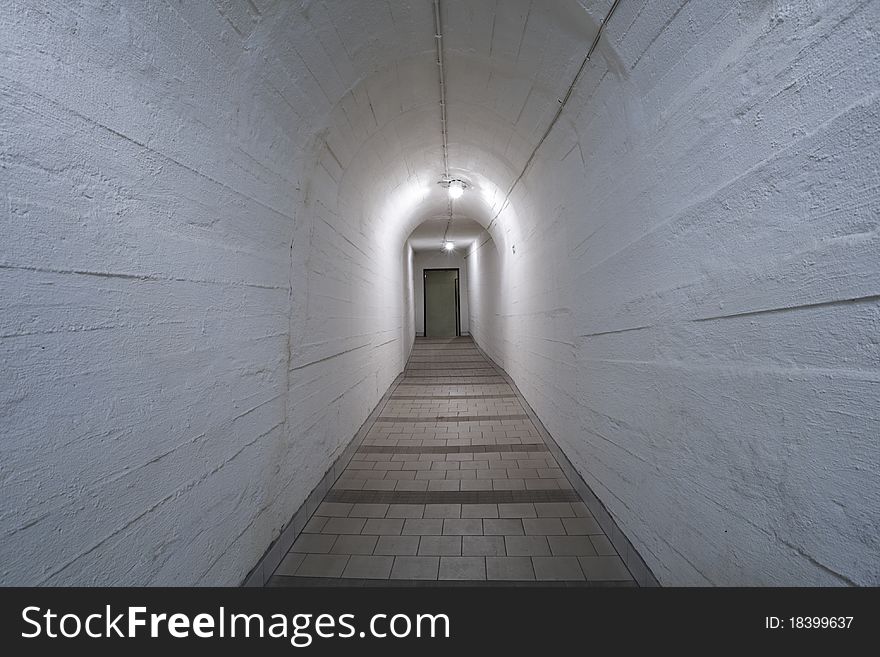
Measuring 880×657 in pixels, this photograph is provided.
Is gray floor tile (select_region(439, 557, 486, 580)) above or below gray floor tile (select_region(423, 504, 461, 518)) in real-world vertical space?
above

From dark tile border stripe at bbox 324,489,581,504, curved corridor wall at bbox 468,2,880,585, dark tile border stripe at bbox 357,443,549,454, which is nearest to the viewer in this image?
curved corridor wall at bbox 468,2,880,585

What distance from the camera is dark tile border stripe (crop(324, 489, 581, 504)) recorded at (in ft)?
10.4

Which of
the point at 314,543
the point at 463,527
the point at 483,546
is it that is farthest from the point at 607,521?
the point at 314,543

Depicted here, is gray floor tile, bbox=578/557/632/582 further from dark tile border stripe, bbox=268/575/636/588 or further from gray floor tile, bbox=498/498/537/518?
gray floor tile, bbox=498/498/537/518

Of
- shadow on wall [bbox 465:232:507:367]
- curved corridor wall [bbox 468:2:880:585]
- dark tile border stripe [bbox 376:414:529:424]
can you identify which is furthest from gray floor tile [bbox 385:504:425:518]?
shadow on wall [bbox 465:232:507:367]

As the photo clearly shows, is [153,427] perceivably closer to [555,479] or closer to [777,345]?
[777,345]

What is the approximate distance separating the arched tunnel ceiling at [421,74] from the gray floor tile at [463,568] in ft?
9.12

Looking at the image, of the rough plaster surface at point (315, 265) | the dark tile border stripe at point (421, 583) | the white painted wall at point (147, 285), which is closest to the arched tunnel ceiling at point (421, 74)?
the rough plaster surface at point (315, 265)

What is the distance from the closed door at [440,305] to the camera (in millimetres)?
18000

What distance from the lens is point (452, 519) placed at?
2883 millimetres

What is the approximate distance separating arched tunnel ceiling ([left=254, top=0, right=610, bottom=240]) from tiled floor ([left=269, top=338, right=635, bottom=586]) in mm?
2550

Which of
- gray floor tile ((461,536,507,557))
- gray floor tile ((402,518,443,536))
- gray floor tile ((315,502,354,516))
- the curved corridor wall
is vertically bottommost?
gray floor tile ((315,502,354,516))

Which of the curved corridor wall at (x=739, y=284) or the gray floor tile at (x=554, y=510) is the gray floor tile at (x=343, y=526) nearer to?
the gray floor tile at (x=554, y=510)

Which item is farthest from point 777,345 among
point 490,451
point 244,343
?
point 490,451
